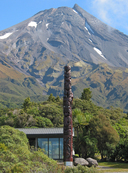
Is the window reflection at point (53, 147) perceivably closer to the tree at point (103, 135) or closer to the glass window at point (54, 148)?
the glass window at point (54, 148)

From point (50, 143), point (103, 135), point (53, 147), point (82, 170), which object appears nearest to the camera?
point (82, 170)

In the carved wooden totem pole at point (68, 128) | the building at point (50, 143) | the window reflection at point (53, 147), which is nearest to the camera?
the carved wooden totem pole at point (68, 128)

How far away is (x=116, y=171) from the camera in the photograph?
27.1 m

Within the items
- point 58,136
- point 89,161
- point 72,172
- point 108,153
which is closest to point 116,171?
point 89,161

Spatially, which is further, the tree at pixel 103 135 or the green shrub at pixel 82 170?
the tree at pixel 103 135

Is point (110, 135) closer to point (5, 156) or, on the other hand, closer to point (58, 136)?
point (58, 136)

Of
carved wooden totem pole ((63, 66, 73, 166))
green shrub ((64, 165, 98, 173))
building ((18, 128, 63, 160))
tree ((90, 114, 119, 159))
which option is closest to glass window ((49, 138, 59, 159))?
building ((18, 128, 63, 160))

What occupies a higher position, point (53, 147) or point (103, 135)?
point (103, 135)

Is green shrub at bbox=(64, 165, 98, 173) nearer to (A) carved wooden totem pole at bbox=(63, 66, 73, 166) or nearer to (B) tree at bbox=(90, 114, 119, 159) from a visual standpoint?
(A) carved wooden totem pole at bbox=(63, 66, 73, 166)

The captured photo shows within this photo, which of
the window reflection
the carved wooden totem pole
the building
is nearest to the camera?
the carved wooden totem pole

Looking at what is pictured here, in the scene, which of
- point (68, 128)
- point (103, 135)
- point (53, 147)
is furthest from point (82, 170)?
point (53, 147)

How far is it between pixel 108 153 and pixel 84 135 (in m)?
3.90

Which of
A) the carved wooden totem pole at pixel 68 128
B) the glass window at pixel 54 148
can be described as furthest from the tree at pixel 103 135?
the carved wooden totem pole at pixel 68 128

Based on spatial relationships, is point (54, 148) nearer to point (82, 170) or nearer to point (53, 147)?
point (53, 147)
